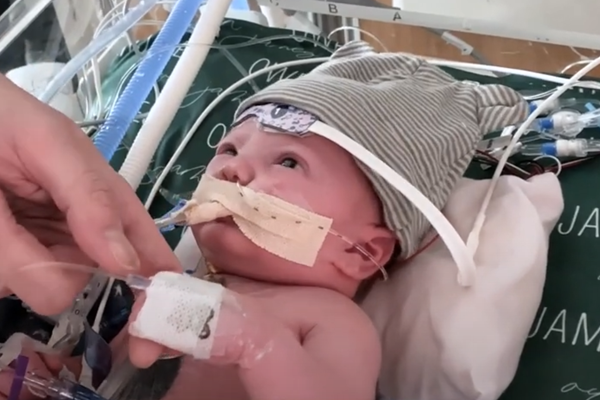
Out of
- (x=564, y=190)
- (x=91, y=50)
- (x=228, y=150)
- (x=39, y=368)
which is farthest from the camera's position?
(x=91, y=50)

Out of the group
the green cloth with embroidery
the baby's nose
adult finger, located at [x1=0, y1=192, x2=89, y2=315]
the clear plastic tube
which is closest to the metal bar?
the green cloth with embroidery

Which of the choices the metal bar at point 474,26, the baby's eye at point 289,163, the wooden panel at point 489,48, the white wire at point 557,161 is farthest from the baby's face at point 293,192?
the wooden panel at point 489,48

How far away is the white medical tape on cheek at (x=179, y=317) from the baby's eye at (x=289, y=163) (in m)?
0.37

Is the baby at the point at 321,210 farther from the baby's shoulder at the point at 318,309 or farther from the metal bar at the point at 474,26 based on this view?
Result: the metal bar at the point at 474,26

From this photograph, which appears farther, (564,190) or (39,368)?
(564,190)

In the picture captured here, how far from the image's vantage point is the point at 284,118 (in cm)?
110

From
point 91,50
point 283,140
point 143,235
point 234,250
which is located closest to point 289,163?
point 283,140

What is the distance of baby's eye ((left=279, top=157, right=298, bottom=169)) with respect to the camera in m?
1.07

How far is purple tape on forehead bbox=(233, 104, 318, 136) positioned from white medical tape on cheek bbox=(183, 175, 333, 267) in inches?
4.7

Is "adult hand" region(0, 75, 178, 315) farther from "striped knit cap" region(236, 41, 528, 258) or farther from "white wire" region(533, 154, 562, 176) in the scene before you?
"white wire" region(533, 154, 562, 176)

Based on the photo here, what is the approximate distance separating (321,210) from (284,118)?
155mm

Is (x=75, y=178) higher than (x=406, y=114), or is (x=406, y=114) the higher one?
(x=75, y=178)

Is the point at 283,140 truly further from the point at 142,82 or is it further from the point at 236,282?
the point at 142,82

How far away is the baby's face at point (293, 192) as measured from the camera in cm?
103
